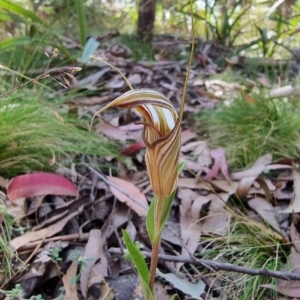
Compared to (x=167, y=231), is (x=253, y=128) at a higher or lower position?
higher

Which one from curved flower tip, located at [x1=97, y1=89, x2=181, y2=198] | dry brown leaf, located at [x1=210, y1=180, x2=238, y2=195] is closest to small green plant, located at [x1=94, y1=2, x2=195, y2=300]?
curved flower tip, located at [x1=97, y1=89, x2=181, y2=198]

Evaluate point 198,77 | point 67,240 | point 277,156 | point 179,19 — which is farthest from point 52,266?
point 179,19

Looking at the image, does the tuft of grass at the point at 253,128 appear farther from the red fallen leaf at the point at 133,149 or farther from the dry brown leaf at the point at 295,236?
the dry brown leaf at the point at 295,236

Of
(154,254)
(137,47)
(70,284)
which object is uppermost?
(137,47)

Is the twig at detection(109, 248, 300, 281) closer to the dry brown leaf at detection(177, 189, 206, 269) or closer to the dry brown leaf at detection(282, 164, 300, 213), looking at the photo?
the dry brown leaf at detection(177, 189, 206, 269)

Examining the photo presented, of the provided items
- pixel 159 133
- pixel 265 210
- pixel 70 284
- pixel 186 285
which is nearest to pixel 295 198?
pixel 265 210

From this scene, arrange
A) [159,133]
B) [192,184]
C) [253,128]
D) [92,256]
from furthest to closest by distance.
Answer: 1. [253,128]
2. [192,184]
3. [92,256]
4. [159,133]

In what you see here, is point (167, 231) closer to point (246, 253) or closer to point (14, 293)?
point (246, 253)

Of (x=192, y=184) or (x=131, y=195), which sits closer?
(x=131, y=195)
